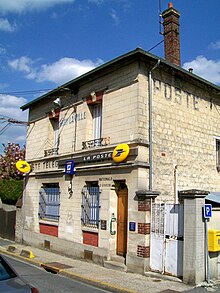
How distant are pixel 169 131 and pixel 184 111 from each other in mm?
1199

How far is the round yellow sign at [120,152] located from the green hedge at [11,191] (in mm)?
10774

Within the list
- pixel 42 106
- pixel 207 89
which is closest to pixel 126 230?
pixel 207 89

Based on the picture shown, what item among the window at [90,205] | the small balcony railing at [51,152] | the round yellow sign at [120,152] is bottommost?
the window at [90,205]

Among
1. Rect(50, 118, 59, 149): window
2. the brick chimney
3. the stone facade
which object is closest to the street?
the stone facade

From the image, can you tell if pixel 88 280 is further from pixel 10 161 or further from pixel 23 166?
pixel 10 161

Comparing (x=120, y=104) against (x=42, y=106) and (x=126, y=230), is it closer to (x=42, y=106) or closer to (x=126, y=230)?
(x=126, y=230)

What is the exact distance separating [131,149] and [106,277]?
3.75m

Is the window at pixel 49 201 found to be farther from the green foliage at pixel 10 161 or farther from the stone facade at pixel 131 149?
the green foliage at pixel 10 161

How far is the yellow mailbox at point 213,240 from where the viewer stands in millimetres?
8148

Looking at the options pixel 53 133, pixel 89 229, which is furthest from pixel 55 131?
pixel 89 229

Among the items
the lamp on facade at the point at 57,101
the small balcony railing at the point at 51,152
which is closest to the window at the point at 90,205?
the small balcony railing at the point at 51,152

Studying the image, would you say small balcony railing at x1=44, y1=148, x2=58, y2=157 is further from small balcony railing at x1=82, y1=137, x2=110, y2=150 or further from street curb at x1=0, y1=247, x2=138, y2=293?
street curb at x1=0, y1=247, x2=138, y2=293

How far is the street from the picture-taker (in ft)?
25.9

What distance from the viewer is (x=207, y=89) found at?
12.6 meters
